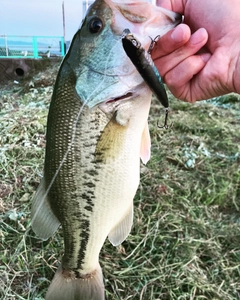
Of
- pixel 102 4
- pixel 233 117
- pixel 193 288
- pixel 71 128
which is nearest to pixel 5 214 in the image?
pixel 193 288

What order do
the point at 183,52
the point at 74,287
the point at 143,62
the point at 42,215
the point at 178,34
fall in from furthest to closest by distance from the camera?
the point at 74,287 < the point at 42,215 < the point at 183,52 < the point at 178,34 < the point at 143,62

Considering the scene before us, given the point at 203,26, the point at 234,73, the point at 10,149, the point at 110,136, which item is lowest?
the point at 10,149

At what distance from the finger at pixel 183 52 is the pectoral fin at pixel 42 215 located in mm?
641

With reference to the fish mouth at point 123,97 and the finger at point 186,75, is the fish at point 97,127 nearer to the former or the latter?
the fish mouth at point 123,97

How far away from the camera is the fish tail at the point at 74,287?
1.66 meters

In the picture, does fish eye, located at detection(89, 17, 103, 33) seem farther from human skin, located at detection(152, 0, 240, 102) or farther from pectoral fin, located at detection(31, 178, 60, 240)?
pectoral fin, located at detection(31, 178, 60, 240)

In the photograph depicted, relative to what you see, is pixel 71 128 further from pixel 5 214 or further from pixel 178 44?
pixel 5 214

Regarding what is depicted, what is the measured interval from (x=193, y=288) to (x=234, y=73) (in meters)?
1.38

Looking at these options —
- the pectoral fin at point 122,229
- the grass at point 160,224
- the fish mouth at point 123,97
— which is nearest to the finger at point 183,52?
the fish mouth at point 123,97

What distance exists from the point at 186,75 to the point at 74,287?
3.24ft

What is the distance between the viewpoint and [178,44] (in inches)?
52.6

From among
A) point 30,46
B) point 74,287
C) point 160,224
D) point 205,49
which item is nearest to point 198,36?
point 205,49

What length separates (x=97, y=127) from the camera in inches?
53.9

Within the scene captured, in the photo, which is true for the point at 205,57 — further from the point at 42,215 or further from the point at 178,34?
the point at 42,215
